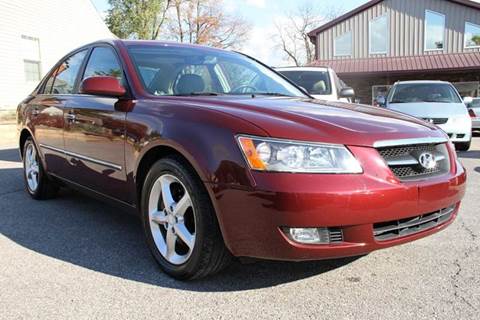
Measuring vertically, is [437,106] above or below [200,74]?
below

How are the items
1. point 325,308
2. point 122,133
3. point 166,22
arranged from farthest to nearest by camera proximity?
point 166,22 → point 122,133 → point 325,308

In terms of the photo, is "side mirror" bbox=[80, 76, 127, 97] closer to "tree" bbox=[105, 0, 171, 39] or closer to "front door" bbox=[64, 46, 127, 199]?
"front door" bbox=[64, 46, 127, 199]

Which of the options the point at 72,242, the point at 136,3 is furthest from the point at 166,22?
the point at 72,242

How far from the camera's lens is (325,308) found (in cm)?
251

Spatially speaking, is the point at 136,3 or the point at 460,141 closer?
the point at 460,141

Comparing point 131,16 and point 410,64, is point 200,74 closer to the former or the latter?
point 410,64

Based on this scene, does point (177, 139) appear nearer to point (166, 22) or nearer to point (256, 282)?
point (256, 282)

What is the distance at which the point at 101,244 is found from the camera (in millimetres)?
3578

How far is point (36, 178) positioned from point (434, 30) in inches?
890

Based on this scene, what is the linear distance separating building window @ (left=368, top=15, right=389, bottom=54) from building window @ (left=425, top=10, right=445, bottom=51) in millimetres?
1900

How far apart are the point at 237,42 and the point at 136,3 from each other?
1673 cm

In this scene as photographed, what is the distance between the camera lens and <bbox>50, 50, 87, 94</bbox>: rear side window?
4395 millimetres

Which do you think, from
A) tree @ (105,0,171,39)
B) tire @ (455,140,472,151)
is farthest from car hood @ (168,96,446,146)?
tree @ (105,0,171,39)

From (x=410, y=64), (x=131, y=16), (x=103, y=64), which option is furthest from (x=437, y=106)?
(x=131, y=16)
